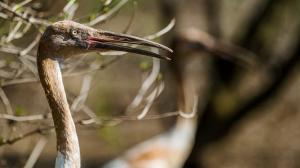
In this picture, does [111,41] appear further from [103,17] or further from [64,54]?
[103,17]

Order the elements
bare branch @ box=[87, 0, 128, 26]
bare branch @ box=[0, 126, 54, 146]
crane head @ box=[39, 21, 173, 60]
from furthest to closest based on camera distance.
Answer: bare branch @ box=[87, 0, 128, 26] < bare branch @ box=[0, 126, 54, 146] < crane head @ box=[39, 21, 173, 60]

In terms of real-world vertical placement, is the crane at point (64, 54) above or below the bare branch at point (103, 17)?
above

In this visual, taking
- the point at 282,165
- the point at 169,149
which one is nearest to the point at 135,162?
the point at 169,149

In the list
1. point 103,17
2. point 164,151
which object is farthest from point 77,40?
point 164,151

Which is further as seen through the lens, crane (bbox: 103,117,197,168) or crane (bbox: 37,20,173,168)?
crane (bbox: 103,117,197,168)

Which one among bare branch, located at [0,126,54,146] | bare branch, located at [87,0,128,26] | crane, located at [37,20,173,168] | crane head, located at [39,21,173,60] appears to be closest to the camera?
crane, located at [37,20,173,168]

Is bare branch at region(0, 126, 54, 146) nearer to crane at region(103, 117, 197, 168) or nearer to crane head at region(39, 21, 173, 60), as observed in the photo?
crane head at region(39, 21, 173, 60)

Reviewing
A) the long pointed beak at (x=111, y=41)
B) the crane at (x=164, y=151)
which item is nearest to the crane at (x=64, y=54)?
the long pointed beak at (x=111, y=41)

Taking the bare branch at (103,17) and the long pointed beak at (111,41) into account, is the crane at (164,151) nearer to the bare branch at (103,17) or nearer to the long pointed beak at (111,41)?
the bare branch at (103,17)

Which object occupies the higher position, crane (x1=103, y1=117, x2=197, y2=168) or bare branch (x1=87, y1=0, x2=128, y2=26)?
bare branch (x1=87, y1=0, x2=128, y2=26)

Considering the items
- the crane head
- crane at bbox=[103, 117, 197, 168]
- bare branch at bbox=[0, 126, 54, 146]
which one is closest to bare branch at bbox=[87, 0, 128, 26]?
bare branch at bbox=[0, 126, 54, 146]
